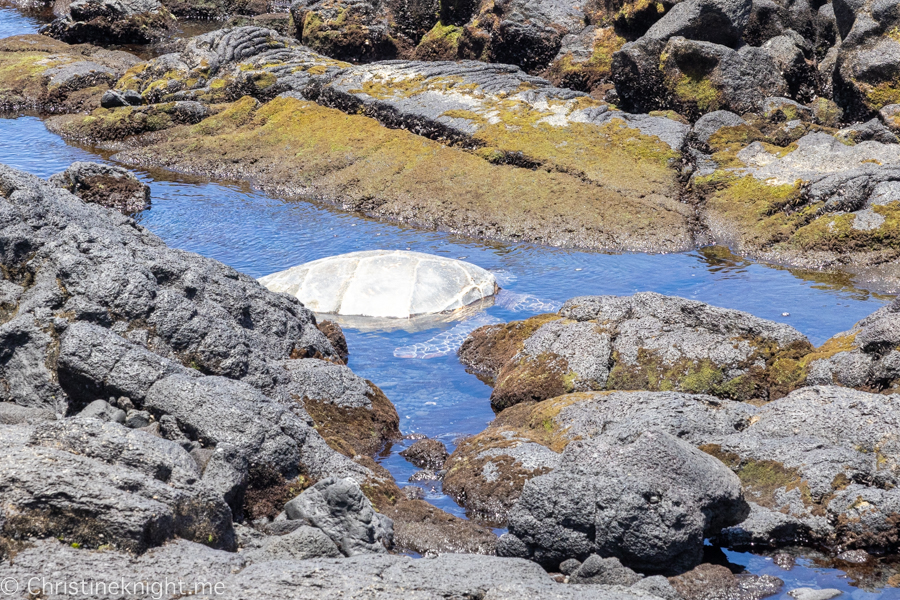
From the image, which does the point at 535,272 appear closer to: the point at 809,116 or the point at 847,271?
the point at 847,271

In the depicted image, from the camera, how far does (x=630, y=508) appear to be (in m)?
6.47

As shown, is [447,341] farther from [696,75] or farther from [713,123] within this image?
[696,75]

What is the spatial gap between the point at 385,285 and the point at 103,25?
27.3m

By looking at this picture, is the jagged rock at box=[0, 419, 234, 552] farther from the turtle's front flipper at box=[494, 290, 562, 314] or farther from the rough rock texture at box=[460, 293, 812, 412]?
the turtle's front flipper at box=[494, 290, 562, 314]

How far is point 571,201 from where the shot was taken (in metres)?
18.0

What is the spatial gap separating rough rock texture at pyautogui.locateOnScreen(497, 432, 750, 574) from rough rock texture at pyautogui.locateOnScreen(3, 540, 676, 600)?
880mm

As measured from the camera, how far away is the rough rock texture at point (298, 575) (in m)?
4.94

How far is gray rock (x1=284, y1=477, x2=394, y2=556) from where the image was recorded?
669 centimetres

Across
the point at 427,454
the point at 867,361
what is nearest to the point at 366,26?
the point at 427,454

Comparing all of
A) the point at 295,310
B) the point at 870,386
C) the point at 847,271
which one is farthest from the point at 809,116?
the point at 295,310

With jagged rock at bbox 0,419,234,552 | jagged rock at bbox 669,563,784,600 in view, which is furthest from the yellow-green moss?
jagged rock at bbox 0,419,234,552

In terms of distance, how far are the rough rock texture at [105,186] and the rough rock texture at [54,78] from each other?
8961mm

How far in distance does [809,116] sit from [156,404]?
17326mm

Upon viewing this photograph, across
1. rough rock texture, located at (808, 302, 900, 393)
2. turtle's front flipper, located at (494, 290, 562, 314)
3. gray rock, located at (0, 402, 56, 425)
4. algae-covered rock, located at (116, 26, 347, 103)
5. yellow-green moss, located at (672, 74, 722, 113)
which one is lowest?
turtle's front flipper, located at (494, 290, 562, 314)
